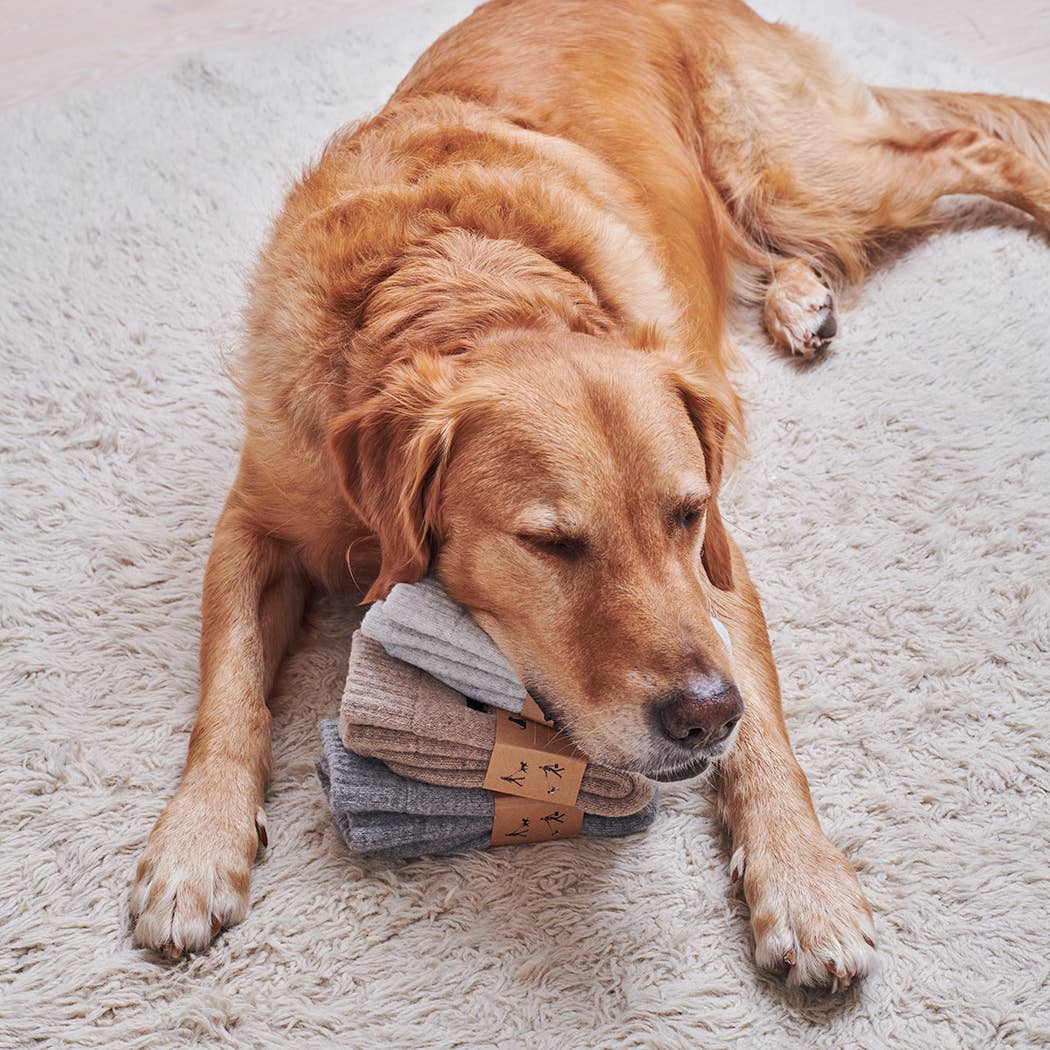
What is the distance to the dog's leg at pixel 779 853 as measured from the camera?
176 centimetres

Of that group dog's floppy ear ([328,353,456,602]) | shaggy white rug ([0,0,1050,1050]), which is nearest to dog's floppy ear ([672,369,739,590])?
shaggy white rug ([0,0,1050,1050])

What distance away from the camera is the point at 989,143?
11.4 feet

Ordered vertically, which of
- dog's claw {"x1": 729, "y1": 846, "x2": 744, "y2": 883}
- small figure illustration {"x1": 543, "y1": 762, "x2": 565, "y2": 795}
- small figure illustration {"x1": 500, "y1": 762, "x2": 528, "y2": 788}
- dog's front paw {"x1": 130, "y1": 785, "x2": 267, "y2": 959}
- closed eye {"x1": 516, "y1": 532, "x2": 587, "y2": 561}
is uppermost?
closed eye {"x1": 516, "y1": 532, "x2": 587, "y2": 561}

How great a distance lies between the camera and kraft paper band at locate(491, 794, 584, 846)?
6.28 feet

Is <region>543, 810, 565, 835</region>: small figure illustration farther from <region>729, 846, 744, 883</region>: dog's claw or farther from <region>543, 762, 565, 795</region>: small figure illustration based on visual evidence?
<region>729, 846, 744, 883</region>: dog's claw

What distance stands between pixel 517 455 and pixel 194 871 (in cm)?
89

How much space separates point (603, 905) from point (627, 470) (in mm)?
755

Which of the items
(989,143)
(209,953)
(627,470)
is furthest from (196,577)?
(989,143)

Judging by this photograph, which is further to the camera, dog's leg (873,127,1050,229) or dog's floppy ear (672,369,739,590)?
dog's leg (873,127,1050,229)

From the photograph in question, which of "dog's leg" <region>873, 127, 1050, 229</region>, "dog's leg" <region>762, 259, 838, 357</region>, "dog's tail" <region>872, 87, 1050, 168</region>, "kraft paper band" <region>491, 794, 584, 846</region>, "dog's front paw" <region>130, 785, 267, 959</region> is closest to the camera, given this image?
"dog's front paw" <region>130, 785, 267, 959</region>

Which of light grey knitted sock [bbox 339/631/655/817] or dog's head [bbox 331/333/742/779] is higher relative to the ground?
dog's head [bbox 331/333/742/779]

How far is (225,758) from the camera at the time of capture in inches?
79.7

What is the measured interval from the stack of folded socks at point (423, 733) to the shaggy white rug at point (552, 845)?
0.10 m

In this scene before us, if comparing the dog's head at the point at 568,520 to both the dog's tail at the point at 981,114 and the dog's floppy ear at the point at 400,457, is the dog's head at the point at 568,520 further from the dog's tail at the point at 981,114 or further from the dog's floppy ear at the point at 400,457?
the dog's tail at the point at 981,114
